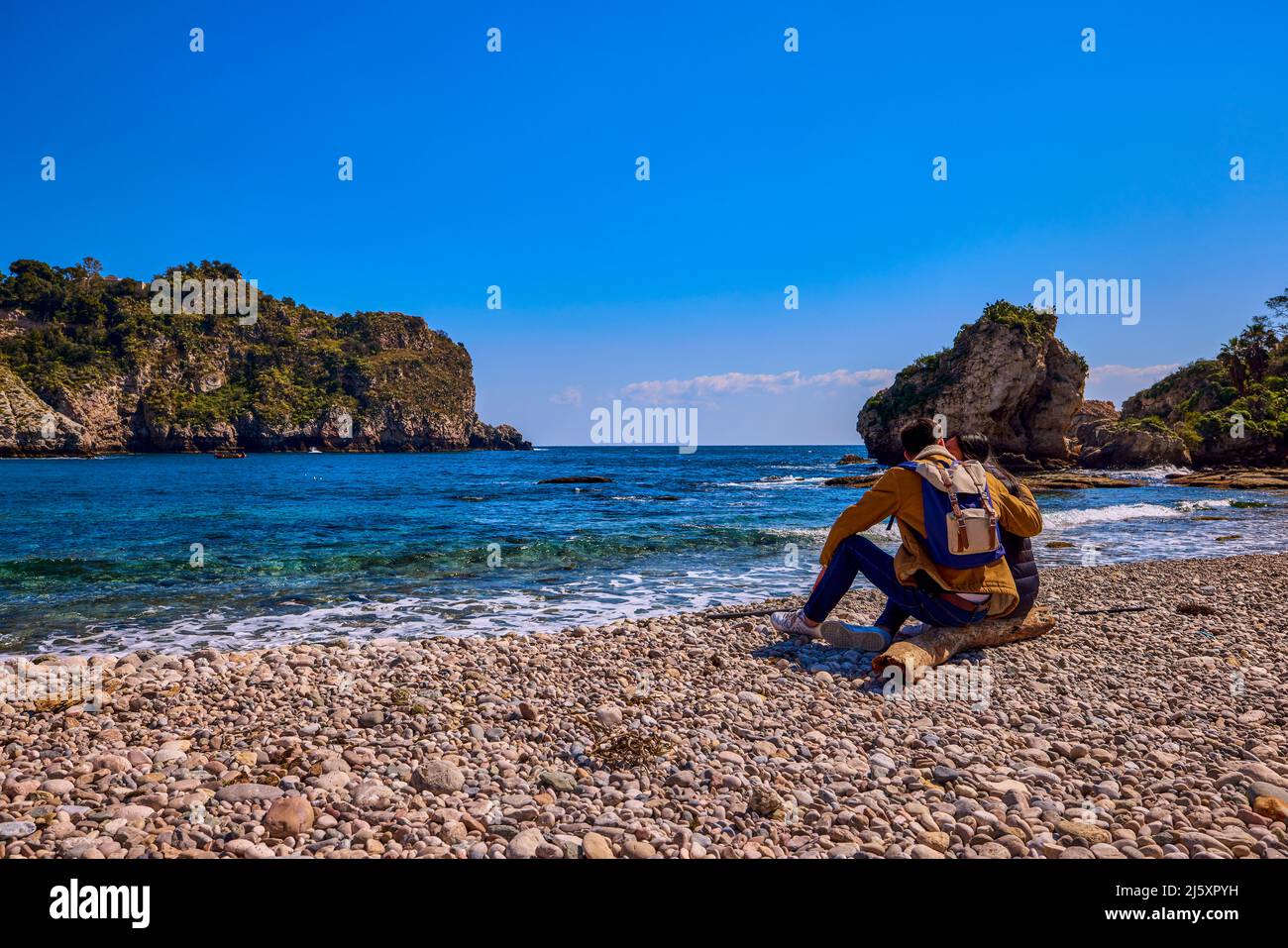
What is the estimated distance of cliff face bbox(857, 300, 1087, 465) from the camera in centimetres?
6494

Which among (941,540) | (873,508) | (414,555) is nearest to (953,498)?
(941,540)

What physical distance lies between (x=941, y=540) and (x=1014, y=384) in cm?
6849

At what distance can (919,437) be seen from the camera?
6.52 meters

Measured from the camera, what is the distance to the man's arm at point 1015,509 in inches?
251

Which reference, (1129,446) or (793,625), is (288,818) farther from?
(1129,446)

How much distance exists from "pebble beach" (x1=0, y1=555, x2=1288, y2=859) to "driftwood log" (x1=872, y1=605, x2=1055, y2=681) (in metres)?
0.18

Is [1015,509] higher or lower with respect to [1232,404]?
lower

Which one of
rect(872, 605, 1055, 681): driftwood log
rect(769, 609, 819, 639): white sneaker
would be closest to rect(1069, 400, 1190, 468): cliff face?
rect(872, 605, 1055, 681): driftwood log

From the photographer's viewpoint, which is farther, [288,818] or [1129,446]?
[1129,446]

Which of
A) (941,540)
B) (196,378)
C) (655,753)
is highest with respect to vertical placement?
(196,378)

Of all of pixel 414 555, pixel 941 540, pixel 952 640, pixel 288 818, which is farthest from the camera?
pixel 414 555
